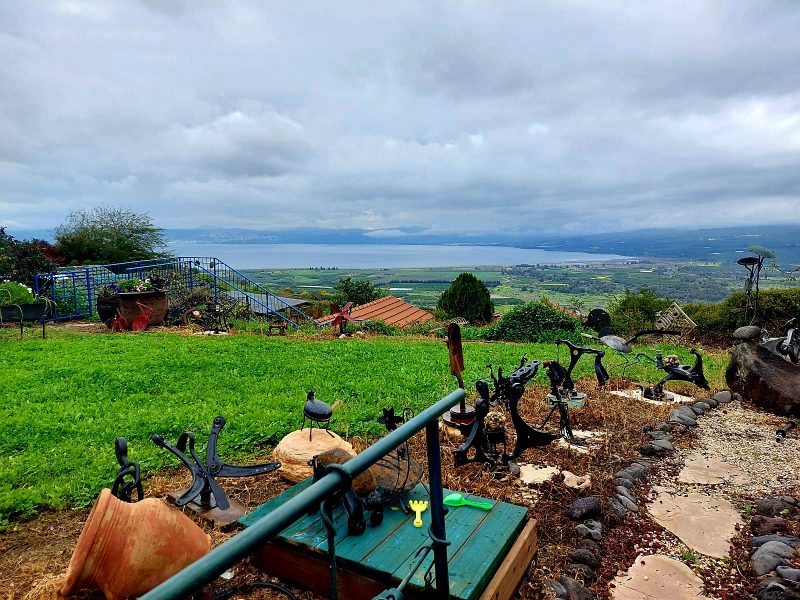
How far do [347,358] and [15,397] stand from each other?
202 inches

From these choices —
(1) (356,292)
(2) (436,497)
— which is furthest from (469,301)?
(2) (436,497)

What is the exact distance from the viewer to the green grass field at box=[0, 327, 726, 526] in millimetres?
4371

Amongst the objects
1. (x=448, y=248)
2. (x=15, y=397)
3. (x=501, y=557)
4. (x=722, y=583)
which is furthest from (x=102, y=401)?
(x=448, y=248)

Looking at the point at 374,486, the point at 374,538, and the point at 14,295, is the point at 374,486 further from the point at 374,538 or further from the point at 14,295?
the point at 14,295

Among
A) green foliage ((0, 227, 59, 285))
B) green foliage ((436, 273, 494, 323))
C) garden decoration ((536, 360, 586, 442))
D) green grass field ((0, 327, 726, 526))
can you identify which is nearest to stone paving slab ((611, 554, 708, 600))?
garden decoration ((536, 360, 586, 442))

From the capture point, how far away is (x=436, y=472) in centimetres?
184

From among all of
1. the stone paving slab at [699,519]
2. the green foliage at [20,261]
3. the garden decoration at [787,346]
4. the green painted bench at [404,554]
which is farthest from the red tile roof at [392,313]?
the green painted bench at [404,554]

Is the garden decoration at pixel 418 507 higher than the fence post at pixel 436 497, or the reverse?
the fence post at pixel 436 497

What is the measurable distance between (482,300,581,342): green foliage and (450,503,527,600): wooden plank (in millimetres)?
12017

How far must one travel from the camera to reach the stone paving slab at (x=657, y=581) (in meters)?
2.86

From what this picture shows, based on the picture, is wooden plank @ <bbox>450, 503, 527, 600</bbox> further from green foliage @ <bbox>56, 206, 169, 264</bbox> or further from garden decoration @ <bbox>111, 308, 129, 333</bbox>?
green foliage @ <bbox>56, 206, 169, 264</bbox>

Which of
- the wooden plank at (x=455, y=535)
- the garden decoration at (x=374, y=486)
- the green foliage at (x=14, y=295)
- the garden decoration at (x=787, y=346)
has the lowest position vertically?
the wooden plank at (x=455, y=535)

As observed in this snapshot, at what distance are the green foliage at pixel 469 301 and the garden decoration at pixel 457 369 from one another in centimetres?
1325

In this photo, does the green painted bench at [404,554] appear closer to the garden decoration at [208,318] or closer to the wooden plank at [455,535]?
the wooden plank at [455,535]
